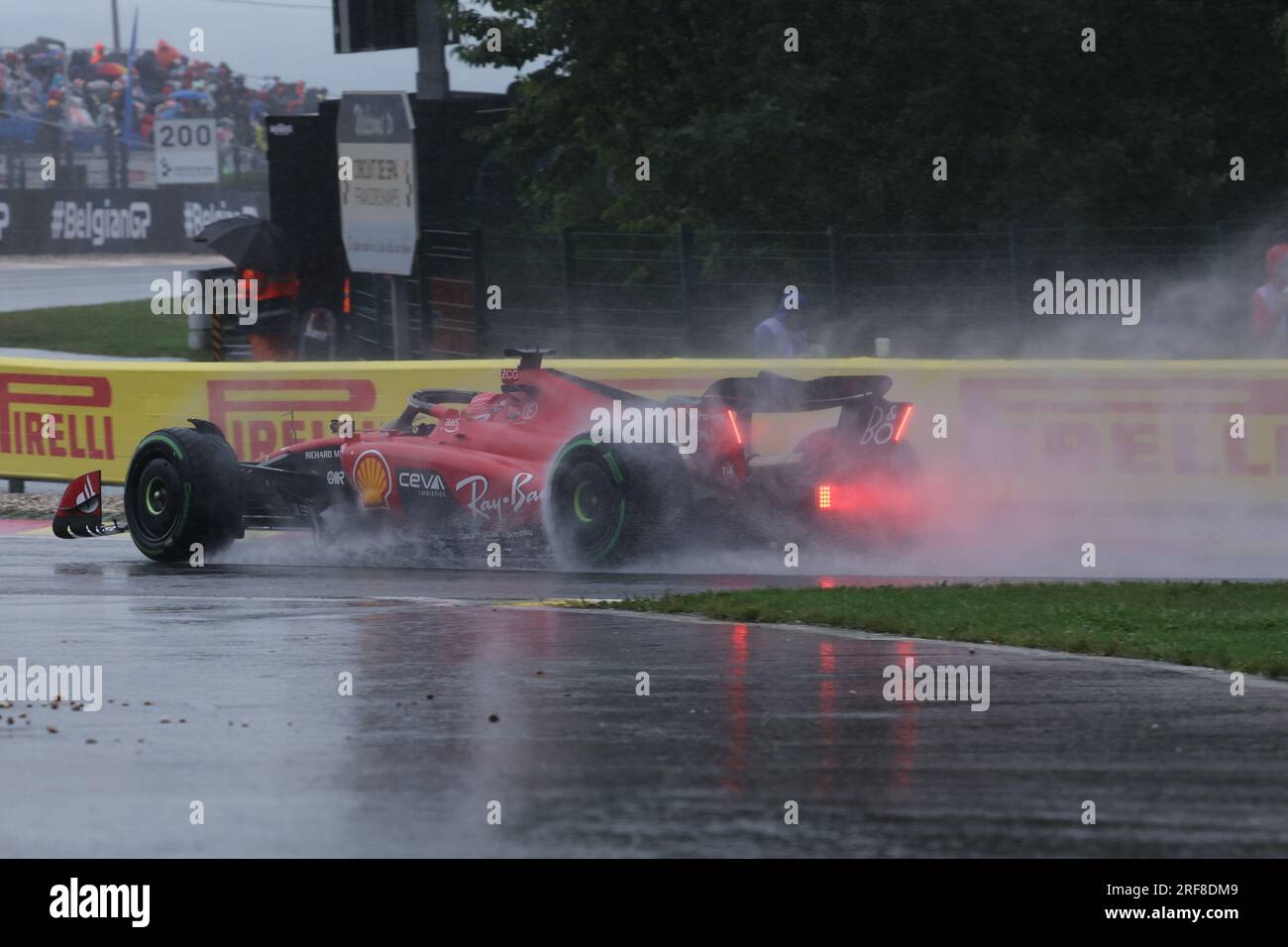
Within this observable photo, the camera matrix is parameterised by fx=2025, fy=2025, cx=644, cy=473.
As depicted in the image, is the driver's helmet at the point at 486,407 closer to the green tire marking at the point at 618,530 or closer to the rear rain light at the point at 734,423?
the green tire marking at the point at 618,530

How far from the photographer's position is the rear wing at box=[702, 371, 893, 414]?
44.7 feet

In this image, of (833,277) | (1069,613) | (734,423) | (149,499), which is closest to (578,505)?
(734,423)

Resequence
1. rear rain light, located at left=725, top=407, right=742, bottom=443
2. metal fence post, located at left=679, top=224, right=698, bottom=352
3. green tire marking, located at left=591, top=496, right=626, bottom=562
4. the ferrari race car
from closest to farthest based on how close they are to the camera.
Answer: rear rain light, located at left=725, top=407, right=742, bottom=443 → the ferrari race car → green tire marking, located at left=591, top=496, right=626, bottom=562 → metal fence post, located at left=679, top=224, right=698, bottom=352

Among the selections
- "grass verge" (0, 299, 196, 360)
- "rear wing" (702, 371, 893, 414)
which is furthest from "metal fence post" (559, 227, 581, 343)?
"grass verge" (0, 299, 196, 360)

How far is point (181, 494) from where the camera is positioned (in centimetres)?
1492

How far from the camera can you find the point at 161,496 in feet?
49.6

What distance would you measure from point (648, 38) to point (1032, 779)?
71.4ft

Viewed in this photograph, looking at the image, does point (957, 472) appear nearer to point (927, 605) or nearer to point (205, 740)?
point (927, 605)

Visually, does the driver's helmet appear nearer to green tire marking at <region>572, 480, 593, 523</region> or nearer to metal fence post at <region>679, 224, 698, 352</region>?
green tire marking at <region>572, 480, 593, 523</region>

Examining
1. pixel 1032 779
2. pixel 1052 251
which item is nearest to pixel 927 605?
pixel 1032 779

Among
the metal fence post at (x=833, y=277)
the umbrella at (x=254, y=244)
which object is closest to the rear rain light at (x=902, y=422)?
the metal fence post at (x=833, y=277)

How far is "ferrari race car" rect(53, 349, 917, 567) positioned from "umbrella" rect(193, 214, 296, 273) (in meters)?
16.6

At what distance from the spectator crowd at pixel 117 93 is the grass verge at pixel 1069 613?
61.8 metres

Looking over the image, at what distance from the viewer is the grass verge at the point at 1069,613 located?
10.2m
